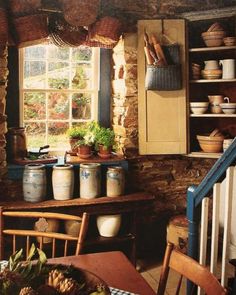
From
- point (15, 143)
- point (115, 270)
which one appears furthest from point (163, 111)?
point (115, 270)

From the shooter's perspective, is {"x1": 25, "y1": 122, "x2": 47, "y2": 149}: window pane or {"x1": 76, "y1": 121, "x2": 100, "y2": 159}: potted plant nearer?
{"x1": 76, "y1": 121, "x2": 100, "y2": 159}: potted plant

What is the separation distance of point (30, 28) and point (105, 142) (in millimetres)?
1218

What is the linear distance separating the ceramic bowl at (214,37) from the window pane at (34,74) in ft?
5.29

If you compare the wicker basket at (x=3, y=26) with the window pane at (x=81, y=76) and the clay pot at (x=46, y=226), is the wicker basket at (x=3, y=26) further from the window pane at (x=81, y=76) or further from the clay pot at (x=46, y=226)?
the clay pot at (x=46, y=226)

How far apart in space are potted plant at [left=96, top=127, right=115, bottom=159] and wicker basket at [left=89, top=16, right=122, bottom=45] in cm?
87

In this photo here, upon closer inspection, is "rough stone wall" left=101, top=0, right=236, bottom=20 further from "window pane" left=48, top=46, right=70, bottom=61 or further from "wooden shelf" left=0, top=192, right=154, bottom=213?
"wooden shelf" left=0, top=192, right=154, bottom=213

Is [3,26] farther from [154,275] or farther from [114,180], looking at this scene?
[154,275]

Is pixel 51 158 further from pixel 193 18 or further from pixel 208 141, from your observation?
pixel 193 18

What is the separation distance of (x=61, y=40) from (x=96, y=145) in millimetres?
1027

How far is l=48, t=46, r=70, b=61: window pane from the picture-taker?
425cm

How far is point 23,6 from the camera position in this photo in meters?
3.58

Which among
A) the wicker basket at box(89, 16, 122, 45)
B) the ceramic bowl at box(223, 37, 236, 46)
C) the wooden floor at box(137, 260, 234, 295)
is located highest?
the wicker basket at box(89, 16, 122, 45)

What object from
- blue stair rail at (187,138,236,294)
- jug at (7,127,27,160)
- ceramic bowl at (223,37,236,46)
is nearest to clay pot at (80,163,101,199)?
jug at (7,127,27,160)

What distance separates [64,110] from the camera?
4.39 meters
